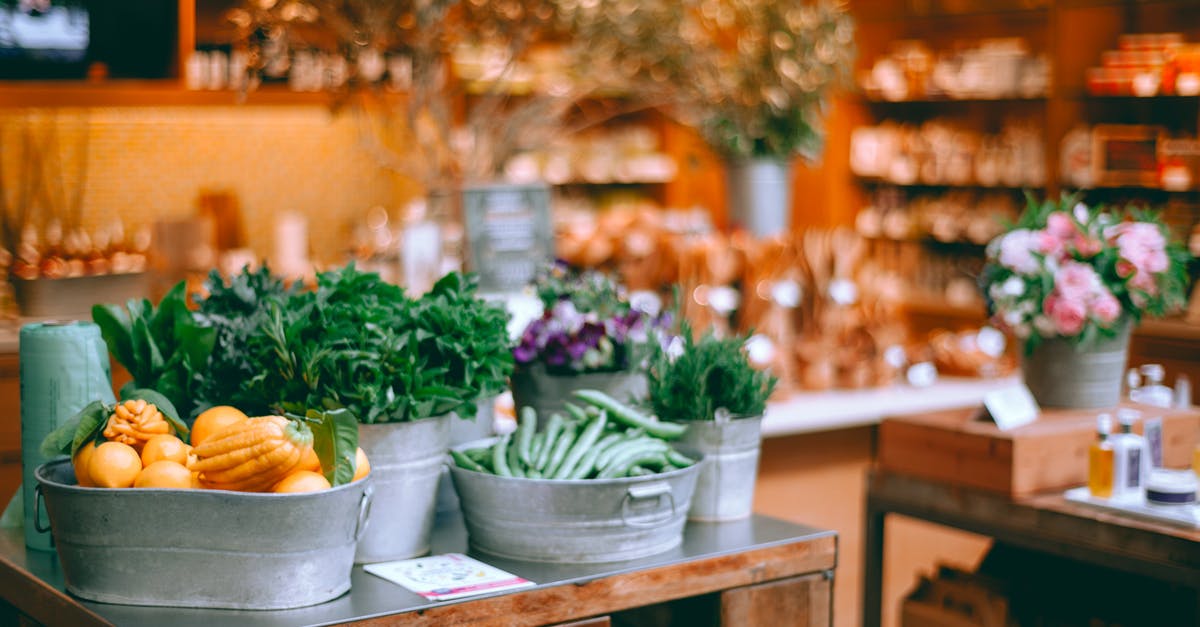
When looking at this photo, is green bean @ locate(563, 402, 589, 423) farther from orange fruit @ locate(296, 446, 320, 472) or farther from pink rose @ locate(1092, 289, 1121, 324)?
pink rose @ locate(1092, 289, 1121, 324)

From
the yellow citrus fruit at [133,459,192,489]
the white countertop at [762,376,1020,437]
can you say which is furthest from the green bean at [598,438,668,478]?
the white countertop at [762,376,1020,437]

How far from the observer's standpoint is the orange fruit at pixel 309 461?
6.26 feet

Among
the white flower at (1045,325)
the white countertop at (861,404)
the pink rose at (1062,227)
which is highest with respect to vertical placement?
the pink rose at (1062,227)

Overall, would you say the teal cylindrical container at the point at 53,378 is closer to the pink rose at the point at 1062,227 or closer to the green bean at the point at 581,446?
the green bean at the point at 581,446

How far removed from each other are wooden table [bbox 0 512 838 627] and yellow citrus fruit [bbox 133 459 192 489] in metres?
0.13

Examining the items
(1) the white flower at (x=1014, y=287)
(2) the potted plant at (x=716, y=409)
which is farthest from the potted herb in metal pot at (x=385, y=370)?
(1) the white flower at (x=1014, y=287)

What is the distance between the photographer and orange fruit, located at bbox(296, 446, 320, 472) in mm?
1909

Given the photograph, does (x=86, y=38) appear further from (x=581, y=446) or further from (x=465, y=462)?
(x=581, y=446)

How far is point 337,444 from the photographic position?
6.28 feet

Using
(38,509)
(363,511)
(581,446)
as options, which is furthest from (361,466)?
(38,509)

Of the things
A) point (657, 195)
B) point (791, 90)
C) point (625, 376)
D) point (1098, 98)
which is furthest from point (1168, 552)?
point (657, 195)

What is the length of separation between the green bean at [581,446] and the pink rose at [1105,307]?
5.06 feet

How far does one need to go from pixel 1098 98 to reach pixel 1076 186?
0.49 m

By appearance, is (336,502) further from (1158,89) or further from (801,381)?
(1158,89)
